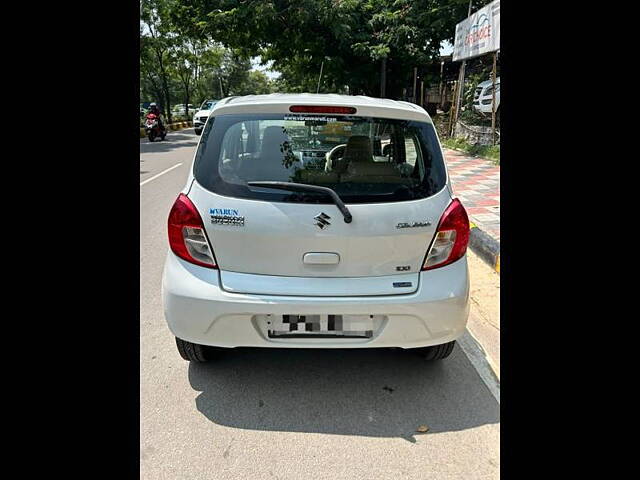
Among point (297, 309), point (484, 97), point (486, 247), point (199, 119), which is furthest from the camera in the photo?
point (484, 97)

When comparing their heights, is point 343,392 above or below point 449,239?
below

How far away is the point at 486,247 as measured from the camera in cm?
470

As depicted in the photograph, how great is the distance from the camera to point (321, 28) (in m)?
15.6

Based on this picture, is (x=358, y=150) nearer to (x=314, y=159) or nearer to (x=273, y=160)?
(x=314, y=159)

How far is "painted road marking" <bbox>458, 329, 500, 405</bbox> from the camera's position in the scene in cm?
251

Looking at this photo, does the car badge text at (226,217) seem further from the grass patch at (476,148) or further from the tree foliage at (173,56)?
the tree foliage at (173,56)

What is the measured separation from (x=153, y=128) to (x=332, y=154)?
1773 centimetres

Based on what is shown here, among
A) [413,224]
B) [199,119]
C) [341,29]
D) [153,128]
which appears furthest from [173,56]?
[413,224]

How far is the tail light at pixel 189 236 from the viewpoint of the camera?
7.15ft

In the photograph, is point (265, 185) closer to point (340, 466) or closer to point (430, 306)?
point (430, 306)

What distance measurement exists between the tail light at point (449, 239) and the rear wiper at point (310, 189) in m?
0.47

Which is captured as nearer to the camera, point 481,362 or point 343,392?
point 343,392

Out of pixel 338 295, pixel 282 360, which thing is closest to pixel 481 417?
pixel 338 295

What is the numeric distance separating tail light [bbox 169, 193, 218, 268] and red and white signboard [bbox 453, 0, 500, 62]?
35.7 ft
